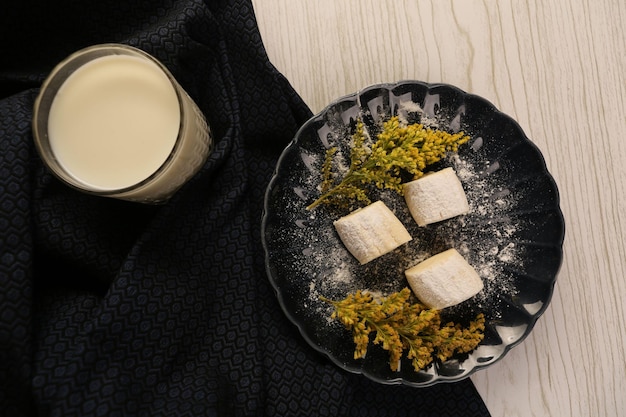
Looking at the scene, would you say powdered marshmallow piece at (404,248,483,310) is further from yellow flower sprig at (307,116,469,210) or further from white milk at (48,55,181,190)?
white milk at (48,55,181,190)

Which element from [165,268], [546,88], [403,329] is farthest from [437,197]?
[165,268]

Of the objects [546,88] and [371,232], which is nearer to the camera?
[371,232]

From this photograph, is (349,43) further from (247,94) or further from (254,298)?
(254,298)

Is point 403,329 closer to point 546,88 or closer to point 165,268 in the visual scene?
point 165,268

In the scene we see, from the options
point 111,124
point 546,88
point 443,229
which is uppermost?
point 111,124

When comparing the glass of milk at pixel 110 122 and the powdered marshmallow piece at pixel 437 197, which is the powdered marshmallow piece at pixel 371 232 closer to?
the powdered marshmallow piece at pixel 437 197

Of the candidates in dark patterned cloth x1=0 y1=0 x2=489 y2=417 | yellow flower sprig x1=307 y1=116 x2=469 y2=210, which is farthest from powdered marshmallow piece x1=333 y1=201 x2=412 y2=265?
dark patterned cloth x1=0 y1=0 x2=489 y2=417

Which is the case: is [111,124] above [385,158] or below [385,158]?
above
